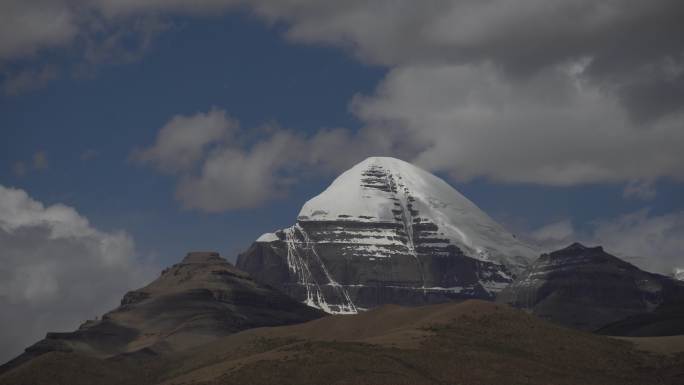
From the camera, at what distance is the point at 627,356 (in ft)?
602

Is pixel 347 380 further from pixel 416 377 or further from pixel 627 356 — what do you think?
pixel 627 356

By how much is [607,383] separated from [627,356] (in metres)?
17.4

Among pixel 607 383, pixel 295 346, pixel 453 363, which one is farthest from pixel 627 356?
pixel 295 346

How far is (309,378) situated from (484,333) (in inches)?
1537

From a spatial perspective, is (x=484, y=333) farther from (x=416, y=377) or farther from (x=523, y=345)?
(x=416, y=377)

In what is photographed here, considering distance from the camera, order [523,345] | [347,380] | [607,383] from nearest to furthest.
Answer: [347,380]
[607,383]
[523,345]

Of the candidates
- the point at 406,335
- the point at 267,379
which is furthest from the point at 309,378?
the point at 406,335

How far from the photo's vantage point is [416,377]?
15850cm

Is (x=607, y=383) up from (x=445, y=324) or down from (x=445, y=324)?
down

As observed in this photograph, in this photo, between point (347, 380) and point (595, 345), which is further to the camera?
point (595, 345)

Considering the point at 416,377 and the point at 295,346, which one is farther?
the point at 295,346

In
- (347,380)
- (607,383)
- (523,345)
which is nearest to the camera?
(347,380)

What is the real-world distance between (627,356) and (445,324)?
1070 inches

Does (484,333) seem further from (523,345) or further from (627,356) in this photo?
(627,356)
